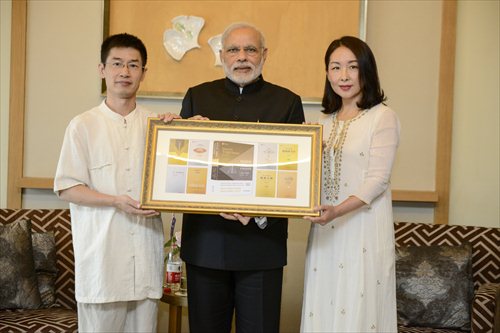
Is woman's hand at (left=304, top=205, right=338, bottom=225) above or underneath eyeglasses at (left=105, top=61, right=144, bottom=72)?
underneath

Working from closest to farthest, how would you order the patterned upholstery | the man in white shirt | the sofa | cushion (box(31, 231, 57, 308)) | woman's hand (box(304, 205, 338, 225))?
1. woman's hand (box(304, 205, 338, 225))
2. the man in white shirt
3. the sofa
4. cushion (box(31, 231, 57, 308))
5. the patterned upholstery

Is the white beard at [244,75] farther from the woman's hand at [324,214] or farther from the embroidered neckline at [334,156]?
the woman's hand at [324,214]

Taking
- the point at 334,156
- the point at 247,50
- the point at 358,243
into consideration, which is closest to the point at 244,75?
A: the point at 247,50

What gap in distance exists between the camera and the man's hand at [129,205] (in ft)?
8.11

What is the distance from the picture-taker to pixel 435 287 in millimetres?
3414

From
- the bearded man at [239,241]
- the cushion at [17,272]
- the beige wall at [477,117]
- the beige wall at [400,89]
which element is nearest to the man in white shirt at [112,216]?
the bearded man at [239,241]

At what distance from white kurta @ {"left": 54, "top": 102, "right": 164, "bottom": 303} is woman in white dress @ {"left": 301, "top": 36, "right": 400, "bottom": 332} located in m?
0.68

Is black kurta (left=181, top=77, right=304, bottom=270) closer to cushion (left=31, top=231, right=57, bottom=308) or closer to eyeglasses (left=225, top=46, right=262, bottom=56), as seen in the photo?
eyeglasses (left=225, top=46, right=262, bottom=56)

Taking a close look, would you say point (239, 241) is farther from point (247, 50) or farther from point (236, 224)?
point (247, 50)

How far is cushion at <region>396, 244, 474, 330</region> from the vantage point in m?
3.38

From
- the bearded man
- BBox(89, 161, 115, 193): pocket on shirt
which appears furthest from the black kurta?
BBox(89, 161, 115, 193): pocket on shirt

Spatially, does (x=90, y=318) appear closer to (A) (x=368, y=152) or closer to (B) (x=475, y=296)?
(A) (x=368, y=152)

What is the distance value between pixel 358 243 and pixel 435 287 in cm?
112

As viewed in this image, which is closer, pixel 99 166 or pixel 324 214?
pixel 324 214
